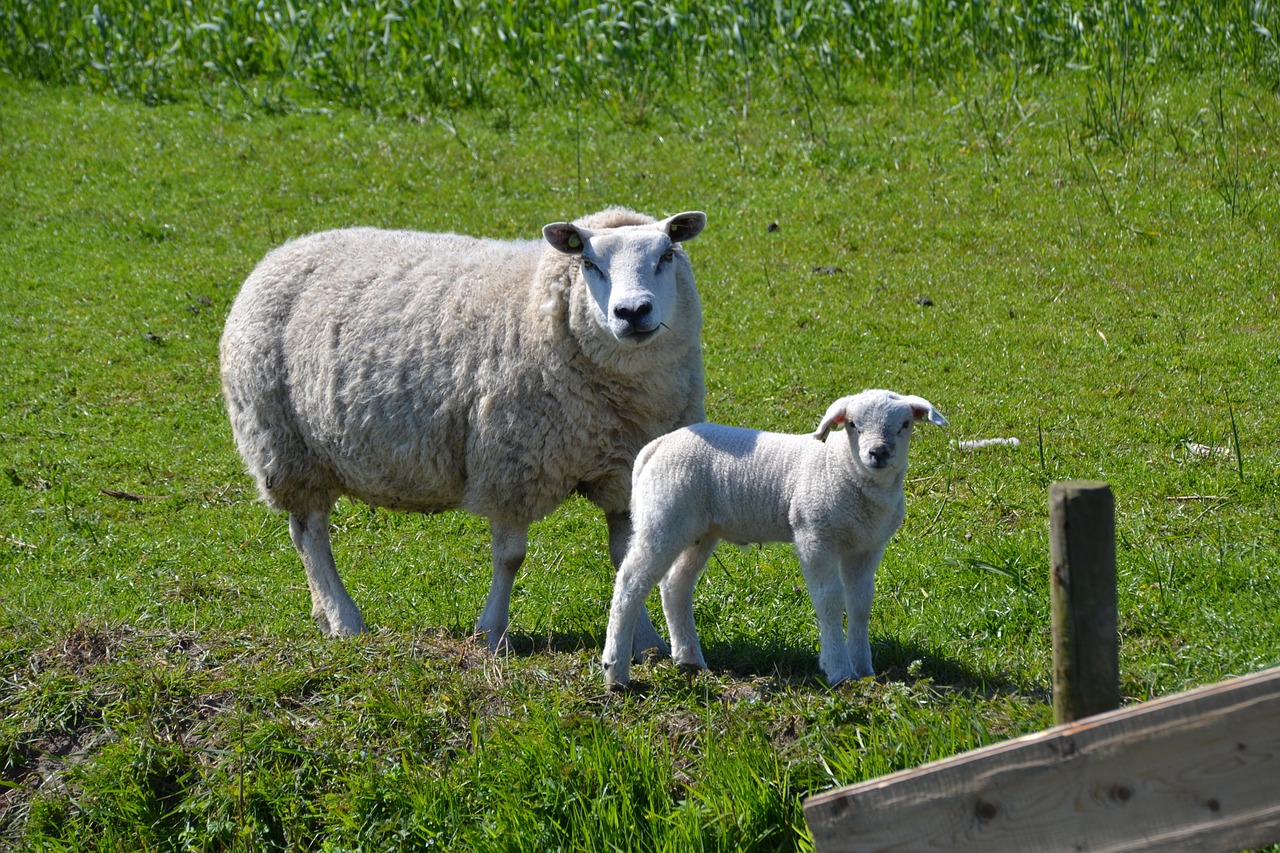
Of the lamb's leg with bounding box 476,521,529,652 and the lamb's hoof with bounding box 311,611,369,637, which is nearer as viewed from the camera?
the lamb's leg with bounding box 476,521,529,652

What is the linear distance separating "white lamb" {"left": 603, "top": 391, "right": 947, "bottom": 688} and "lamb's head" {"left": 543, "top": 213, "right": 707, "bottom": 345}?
530 millimetres

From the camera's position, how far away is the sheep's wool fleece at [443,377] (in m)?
5.71

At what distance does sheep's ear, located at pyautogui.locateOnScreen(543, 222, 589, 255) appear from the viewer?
550 cm

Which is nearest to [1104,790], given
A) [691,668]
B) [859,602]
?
[859,602]

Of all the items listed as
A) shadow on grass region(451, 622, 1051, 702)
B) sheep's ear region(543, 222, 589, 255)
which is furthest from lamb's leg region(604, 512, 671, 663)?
sheep's ear region(543, 222, 589, 255)

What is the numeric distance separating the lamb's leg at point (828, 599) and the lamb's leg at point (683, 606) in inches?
23.4

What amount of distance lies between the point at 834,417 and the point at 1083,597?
4.46ft

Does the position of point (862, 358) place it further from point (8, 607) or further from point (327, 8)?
point (327, 8)

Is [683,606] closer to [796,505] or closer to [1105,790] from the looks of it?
[796,505]

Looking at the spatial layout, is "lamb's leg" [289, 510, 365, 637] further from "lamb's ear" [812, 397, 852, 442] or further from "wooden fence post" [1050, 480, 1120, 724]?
"wooden fence post" [1050, 480, 1120, 724]

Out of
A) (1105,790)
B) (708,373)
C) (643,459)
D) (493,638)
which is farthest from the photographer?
(708,373)

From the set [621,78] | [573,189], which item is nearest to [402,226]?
[573,189]

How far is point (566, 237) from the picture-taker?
5.57 metres

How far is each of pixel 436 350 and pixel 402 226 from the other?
252 inches
